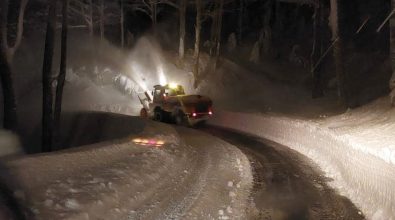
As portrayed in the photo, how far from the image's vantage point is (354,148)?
41.1 ft

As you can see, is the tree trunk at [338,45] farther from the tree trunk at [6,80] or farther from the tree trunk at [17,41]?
the tree trunk at [6,80]

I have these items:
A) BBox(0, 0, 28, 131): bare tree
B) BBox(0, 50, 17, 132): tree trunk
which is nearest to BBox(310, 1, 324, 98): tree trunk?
BBox(0, 0, 28, 131): bare tree

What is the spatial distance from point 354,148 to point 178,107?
14705mm

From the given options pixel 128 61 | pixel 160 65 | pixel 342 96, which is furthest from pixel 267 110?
pixel 128 61

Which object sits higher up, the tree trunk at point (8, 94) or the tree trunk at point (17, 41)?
the tree trunk at point (17, 41)

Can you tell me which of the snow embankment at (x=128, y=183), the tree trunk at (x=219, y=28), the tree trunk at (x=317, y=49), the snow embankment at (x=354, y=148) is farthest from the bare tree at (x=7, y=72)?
the tree trunk at (x=219, y=28)

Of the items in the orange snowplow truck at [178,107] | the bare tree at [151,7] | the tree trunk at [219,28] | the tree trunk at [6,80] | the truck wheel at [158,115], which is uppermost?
the bare tree at [151,7]

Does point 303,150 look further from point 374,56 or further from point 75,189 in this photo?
point 374,56

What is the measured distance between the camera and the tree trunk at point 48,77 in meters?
19.0

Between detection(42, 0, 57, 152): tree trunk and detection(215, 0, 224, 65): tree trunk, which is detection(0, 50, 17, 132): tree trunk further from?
detection(215, 0, 224, 65): tree trunk

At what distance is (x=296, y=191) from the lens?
11719 mm

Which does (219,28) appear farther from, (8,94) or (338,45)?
(8,94)

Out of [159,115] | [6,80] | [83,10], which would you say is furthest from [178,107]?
[83,10]

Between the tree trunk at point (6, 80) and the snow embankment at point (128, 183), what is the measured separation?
7.50m
